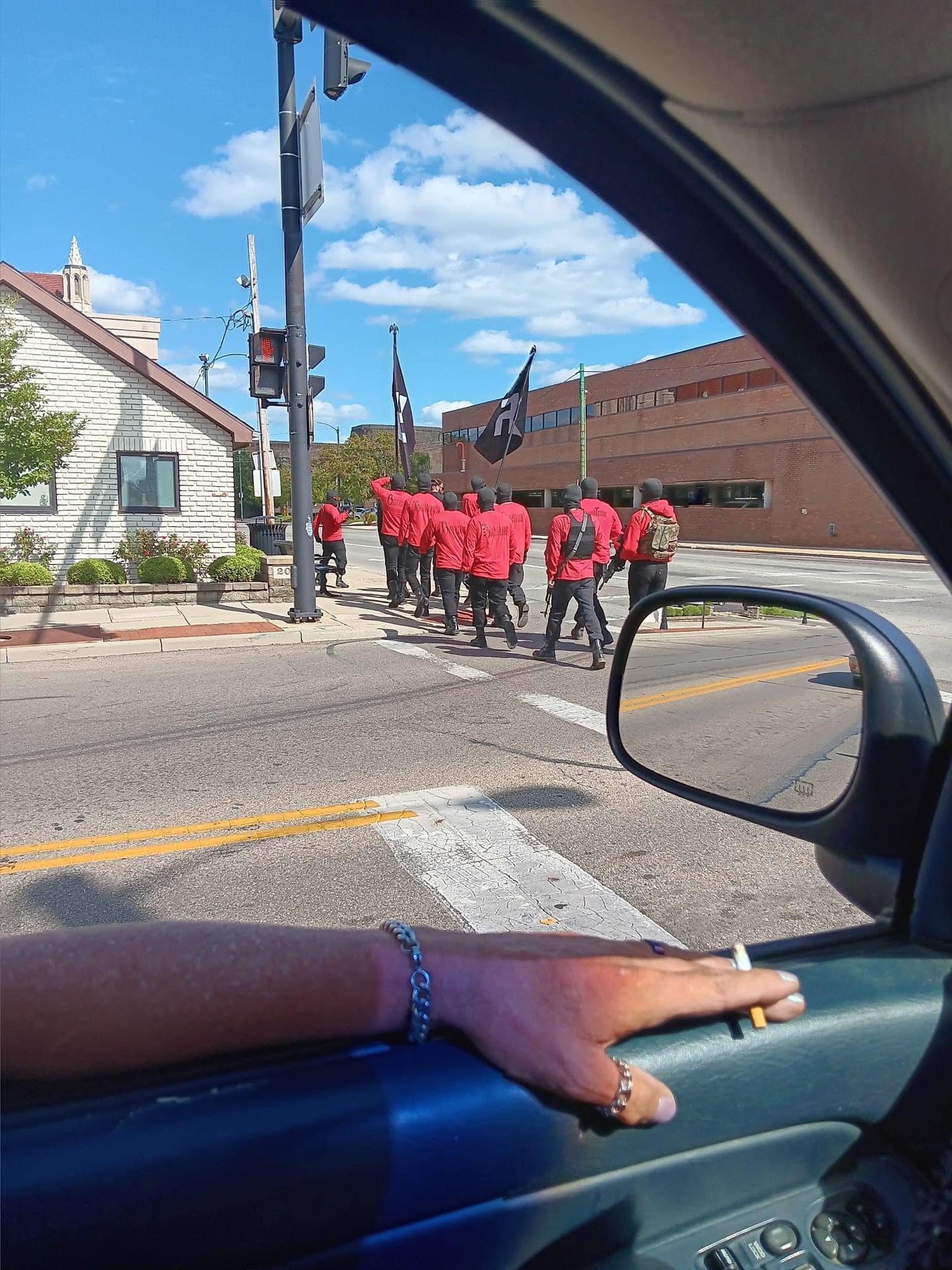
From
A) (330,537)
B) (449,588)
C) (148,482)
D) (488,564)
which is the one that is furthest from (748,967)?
(148,482)

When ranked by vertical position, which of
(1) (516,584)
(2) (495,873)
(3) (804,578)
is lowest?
(2) (495,873)

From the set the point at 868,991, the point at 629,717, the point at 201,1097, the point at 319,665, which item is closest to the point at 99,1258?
the point at 201,1097

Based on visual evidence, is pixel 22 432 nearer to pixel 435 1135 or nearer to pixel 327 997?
pixel 327 997

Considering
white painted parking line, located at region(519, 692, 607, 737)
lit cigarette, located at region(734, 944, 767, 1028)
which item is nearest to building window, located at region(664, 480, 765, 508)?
white painted parking line, located at region(519, 692, 607, 737)

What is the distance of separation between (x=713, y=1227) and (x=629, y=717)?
99 centimetres

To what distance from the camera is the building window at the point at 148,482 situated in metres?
17.2

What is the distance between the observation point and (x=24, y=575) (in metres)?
14.7

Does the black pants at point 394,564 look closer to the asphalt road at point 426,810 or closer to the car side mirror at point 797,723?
the asphalt road at point 426,810

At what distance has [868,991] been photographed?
134cm

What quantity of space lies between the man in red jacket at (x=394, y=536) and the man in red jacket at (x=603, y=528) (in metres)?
4.17

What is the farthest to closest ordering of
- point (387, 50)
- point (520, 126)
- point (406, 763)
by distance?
point (406, 763) < point (520, 126) < point (387, 50)

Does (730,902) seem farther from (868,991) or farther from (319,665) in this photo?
(319,665)

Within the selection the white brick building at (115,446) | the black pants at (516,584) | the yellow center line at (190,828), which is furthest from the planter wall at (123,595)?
the yellow center line at (190,828)

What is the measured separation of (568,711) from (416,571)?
818 cm
